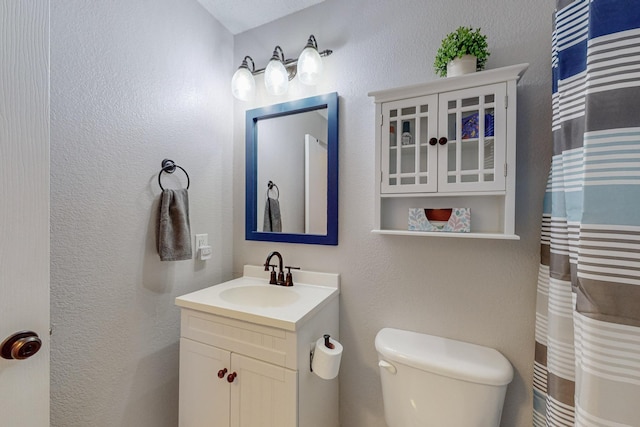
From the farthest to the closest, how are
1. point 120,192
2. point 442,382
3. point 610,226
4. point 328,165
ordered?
point 328,165 < point 120,192 < point 442,382 < point 610,226

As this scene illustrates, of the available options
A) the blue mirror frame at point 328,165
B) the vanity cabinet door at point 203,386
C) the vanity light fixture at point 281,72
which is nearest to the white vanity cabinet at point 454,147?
the blue mirror frame at point 328,165

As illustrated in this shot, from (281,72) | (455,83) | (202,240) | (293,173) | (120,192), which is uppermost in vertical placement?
(281,72)

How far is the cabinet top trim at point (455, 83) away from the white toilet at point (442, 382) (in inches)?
40.6

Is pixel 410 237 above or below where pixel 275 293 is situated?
above

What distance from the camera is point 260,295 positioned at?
1332 millimetres

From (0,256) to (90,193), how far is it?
48 centimetres

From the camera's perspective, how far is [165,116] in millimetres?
1175

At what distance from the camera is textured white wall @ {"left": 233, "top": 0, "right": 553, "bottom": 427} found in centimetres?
97

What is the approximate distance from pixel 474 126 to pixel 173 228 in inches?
53.4

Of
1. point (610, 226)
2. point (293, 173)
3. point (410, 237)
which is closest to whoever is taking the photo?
point (610, 226)

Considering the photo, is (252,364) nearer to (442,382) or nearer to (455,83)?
(442,382)

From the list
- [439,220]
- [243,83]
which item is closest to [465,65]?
[439,220]

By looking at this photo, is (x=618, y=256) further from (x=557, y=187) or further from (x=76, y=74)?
(x=76, y=74)

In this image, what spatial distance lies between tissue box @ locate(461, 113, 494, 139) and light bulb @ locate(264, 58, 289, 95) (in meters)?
0.89
